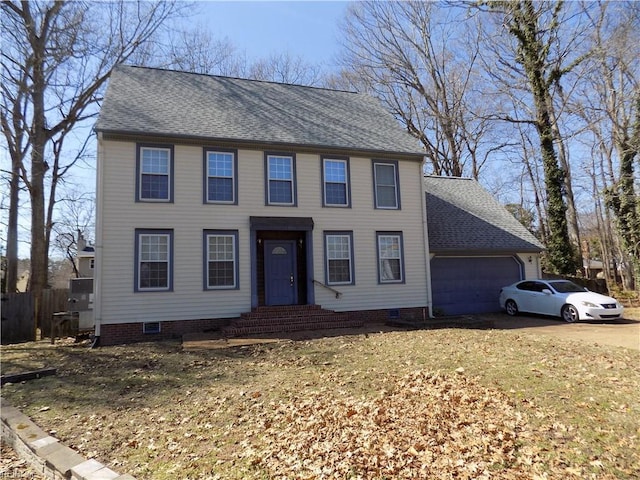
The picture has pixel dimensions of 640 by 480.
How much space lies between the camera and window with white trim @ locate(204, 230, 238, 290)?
39.4ft

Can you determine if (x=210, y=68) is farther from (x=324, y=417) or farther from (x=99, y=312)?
(x=324, y=417)

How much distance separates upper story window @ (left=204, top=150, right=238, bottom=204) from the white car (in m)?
10.6

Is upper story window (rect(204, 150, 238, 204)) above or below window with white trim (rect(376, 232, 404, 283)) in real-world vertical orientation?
above

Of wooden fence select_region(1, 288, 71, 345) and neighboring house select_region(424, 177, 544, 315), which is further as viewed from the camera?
neighboring house select_region(424, 177, 544, 315)

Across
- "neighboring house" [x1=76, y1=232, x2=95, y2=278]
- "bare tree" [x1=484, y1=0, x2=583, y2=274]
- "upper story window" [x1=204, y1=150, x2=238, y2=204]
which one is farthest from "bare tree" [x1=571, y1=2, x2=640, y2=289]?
"neighboring house" [x1=76, y1=232, x2=95, y2=278]

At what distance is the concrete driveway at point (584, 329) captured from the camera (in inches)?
380

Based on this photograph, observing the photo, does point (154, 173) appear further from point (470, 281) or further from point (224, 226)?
point (470, 281)

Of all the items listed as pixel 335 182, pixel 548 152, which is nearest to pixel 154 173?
pixel 335 182

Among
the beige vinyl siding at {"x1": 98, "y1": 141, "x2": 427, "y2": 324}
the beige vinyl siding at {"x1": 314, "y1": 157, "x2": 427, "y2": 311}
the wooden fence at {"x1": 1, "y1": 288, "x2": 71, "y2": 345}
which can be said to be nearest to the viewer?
the beige vinyl siding at {"x1": 98, "y1": 141, "x2": 427, "y2": 324}

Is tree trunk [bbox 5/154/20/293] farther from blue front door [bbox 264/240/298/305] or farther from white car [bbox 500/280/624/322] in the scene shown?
white car [bbox 500/280/624/322]

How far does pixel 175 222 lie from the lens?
11.8 m

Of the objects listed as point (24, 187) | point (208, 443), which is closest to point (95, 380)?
point (208, 443)

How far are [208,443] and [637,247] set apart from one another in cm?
1959

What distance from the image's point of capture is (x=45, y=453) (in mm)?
4441
